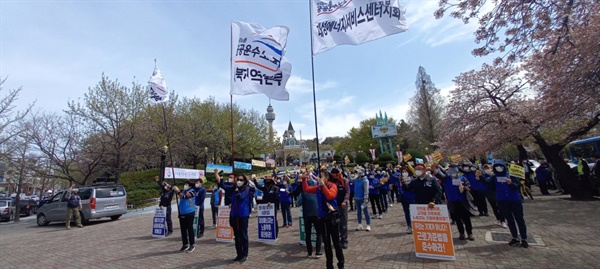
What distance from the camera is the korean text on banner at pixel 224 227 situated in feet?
27.6

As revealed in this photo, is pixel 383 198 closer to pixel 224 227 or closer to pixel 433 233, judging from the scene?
pixel 433 233

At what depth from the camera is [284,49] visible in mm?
9977

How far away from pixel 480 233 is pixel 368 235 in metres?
3.02

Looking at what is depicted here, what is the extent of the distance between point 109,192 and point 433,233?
51.2 feet

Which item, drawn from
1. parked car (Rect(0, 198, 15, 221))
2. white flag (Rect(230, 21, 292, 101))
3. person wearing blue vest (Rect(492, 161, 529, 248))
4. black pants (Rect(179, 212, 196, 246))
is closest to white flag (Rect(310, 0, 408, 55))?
white flag (Rect(230, 21, 292, 101))

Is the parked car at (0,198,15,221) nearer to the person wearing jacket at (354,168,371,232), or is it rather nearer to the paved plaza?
the paved plaza

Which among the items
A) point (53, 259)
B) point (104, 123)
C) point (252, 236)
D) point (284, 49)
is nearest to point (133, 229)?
point (53, 259)

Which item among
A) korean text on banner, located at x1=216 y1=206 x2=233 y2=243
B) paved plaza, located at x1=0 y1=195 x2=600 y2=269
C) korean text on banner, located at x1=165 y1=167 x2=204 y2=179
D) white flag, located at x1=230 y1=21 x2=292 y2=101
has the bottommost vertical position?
paved plaza, located at x1=0 y1=195 x2=600 y2=269

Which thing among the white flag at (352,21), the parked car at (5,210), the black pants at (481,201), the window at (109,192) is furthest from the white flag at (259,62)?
the parked car at (5,210)

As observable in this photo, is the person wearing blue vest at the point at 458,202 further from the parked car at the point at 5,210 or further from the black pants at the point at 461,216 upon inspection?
the parked car at the point at 5,210

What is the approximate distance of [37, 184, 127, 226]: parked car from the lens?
14.3 meters

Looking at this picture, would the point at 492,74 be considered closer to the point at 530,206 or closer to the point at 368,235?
the point at 530,206

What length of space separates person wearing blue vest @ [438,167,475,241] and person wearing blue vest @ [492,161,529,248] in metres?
0.78

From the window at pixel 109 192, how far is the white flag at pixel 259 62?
34.2 ft
